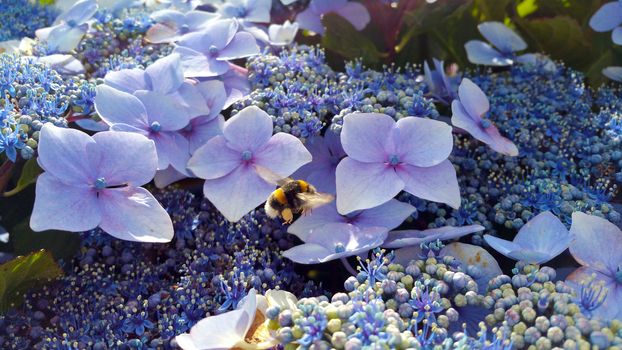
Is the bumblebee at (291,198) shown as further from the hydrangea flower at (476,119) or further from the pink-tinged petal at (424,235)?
the hydrangea flower at (476,119)

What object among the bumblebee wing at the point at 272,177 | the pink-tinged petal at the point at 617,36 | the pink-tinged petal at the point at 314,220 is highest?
the pink-tinged petal at the point at 617,36

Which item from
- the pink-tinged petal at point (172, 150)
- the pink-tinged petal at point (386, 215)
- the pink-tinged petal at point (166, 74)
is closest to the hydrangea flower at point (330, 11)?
the pink-tinged petal at point (166, 74)

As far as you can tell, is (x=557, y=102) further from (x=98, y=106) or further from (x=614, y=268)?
(x=98, y=106)

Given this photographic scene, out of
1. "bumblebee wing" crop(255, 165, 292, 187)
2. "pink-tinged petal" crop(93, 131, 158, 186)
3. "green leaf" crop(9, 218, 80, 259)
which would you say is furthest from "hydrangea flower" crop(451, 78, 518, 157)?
"green leaf" crop(9, 218, 80, 259)

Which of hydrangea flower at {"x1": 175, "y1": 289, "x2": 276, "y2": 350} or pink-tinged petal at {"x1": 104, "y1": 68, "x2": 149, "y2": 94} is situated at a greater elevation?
pink-tinged petal at {"x1": 104, "y1": 68, "x2": 149, "y2": 94}

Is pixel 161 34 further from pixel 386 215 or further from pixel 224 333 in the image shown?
pixel 224 333

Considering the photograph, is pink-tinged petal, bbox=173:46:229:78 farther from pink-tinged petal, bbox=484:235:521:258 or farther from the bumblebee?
pink-tinged petal, bbox=484:235:521:258
